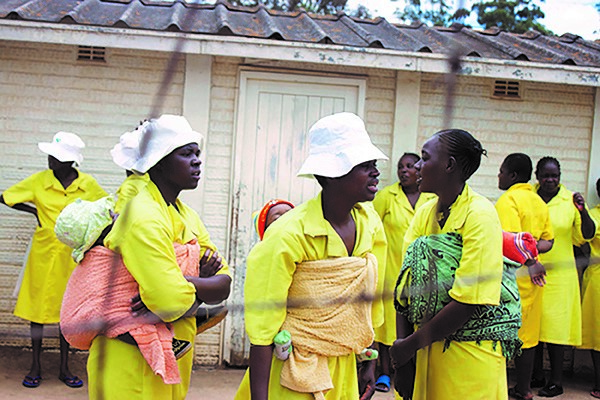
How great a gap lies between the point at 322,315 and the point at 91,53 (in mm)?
3853

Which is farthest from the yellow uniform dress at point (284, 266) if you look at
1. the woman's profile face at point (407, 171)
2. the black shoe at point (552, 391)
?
the black shoe at point (552, 391)

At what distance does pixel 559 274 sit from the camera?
5.45 m

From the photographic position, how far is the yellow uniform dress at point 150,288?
7.99 ft

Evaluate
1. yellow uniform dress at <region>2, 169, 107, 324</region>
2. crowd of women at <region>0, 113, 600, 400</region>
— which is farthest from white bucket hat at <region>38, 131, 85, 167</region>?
crowd of women at <region>0, 113, 600, 400</region>

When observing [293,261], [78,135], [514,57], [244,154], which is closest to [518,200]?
[514,57]

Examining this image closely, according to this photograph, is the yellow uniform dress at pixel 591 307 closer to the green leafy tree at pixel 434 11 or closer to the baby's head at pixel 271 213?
the baby's head at pixel 271 213

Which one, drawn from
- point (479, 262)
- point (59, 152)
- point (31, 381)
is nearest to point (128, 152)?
point (479, 262)

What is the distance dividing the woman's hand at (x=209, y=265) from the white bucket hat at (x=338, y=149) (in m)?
0.55

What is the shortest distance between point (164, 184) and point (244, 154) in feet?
10.0

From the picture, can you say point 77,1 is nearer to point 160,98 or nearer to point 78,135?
point 78,135

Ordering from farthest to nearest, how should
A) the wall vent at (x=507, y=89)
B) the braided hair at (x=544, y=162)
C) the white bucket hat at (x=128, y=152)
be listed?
the wall vent at (x=507, y=89) < the braided hair at (x=544, y=162) < the white bucket hat at (x=128, y=152)

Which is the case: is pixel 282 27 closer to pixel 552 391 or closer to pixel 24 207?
pixel 24 207

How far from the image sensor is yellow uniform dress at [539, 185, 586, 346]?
5.41 metres

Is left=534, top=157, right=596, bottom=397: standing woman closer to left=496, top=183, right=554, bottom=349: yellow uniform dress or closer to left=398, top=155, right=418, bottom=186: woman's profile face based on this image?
left=496, top=183, right=554, bottom=349: yellow uniform dress
